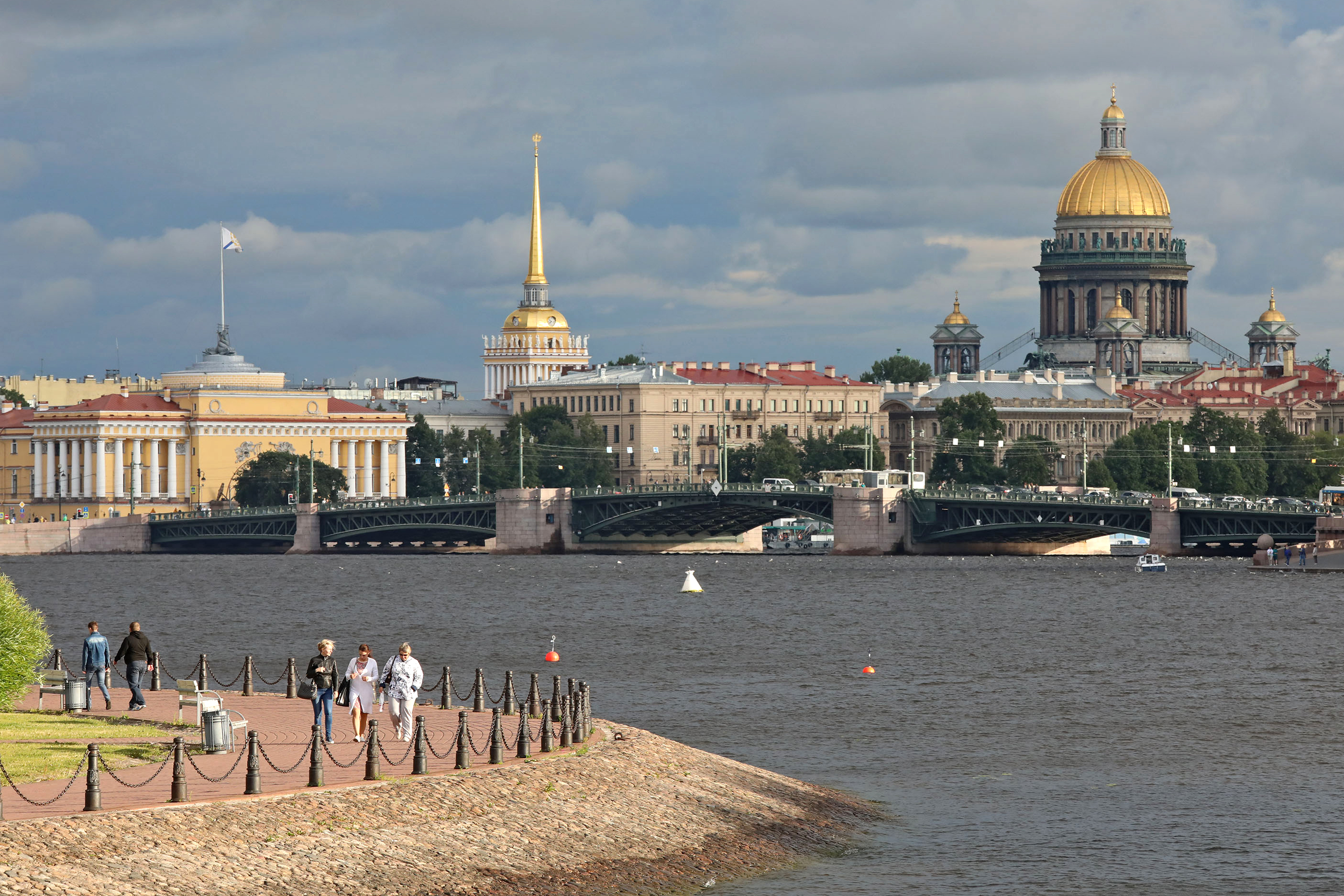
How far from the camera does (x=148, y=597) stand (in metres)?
78.2

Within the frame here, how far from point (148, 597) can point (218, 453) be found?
212ft

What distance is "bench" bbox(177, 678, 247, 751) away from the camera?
25.7 meters

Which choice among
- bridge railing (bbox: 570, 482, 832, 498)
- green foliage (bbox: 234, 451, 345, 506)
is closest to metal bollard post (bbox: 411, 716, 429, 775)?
bridge railing (bbox: 570, 482, 832, 498)

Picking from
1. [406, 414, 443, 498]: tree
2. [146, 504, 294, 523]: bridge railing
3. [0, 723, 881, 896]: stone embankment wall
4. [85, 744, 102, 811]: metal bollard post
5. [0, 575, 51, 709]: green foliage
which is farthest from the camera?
[406, 414, 443, 498]: tree

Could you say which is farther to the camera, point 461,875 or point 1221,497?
point 1221,497

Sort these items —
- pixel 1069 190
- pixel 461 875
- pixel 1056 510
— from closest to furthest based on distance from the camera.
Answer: pixel 461 875
pixel 1056 510
pixel 1069 190

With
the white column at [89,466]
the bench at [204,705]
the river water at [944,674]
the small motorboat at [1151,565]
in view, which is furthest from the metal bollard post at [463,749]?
the white column at [89,466]

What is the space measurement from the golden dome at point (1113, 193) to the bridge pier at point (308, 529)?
9881 centimetres

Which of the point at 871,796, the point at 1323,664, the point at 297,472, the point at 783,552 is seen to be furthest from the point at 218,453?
the point at 871,796

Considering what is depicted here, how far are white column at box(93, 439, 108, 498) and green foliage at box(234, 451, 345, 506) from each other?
25.6 ft

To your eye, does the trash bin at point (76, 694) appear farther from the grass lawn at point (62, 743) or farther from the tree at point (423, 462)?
the tree at point (423, 462)

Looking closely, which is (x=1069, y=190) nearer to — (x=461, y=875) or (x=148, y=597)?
(x=148, y=597)

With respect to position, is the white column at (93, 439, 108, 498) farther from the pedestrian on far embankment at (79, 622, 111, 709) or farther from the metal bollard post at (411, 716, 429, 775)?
the metal bollard post at (411, 716, 429, 775)

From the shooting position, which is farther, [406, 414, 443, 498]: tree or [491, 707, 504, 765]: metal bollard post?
[406, 414, 443, 498]: tree
